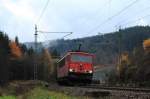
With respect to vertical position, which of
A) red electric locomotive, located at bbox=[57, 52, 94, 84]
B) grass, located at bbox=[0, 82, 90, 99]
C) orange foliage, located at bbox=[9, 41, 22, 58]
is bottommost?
grass, located at bbox=[0, 82, 90, 99]

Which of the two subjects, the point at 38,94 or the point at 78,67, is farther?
the point at 78,67

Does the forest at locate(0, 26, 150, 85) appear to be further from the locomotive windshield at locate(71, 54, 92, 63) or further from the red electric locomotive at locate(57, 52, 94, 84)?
the locomotive windshield at locate(71, 54, 92, 63)

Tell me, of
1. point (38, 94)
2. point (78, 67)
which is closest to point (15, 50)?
point (78, 67)

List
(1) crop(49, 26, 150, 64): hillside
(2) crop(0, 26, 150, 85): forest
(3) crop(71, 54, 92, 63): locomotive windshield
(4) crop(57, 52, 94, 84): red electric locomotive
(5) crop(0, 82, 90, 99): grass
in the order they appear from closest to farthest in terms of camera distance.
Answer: (5) crop(0, 82, 90, 99): grass
(4) crop(57, 52, 94, 84): red electric locomotive
(3) crop(71, 54, 92, 63): locomotive windshield
(2) crop(0, 26, 150, 85): forest
(1) crop(49, 26, 150, 64): hillside

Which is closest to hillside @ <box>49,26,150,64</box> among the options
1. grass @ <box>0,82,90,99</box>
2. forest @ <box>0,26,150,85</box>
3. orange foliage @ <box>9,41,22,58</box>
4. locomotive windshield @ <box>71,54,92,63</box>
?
forest @ <box>0,26,150,85</box>

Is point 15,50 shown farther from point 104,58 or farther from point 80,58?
point 80,58

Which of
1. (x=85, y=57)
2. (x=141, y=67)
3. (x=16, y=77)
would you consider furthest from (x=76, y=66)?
(x=16, y=77)

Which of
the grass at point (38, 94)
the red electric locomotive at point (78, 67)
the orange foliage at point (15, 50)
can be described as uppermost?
the orange foliage at point (15, 50)

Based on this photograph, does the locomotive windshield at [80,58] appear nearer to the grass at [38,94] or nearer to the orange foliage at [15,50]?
the grass at [38,94]

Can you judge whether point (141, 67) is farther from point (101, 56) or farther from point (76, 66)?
point (101, 56)

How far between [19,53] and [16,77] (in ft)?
95.7

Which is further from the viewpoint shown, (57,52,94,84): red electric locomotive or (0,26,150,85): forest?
(0,26,150,85): forest

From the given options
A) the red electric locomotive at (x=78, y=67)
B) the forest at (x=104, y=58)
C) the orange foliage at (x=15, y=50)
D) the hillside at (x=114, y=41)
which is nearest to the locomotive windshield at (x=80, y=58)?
the red electric locomotive at (x=78, y=67)

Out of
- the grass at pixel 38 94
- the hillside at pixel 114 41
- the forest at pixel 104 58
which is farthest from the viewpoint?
the hillside at pixel 114 41
